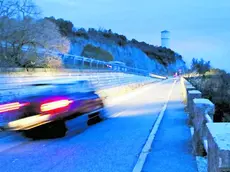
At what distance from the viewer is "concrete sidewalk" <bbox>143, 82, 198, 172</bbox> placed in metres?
7.44

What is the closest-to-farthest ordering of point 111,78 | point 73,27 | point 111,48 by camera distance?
1. point 111,78
2. point 73,27
3. point 111,48

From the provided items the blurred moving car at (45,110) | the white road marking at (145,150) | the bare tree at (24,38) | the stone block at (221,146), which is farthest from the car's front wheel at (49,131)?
the bare tree at (24,38)

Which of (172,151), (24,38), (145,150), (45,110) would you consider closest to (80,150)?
(145,150)

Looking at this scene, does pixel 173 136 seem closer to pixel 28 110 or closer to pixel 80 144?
pixel 80 144

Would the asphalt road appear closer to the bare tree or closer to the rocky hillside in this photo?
the bare tree

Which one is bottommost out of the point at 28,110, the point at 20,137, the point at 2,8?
the point at 20,137

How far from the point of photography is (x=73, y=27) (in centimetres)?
7906

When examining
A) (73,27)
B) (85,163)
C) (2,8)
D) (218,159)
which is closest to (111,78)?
(2,8)

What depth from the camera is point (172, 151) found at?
8883 mm

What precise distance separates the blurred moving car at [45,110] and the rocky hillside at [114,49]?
38163mm

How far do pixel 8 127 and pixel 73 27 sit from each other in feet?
232

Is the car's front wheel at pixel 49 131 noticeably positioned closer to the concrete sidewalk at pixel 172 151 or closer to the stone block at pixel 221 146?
the concrete sidewalk at pixel 172 151

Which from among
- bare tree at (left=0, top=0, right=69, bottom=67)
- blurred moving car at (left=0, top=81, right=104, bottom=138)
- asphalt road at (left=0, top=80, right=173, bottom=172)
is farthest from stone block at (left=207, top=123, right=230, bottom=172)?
bare tree at (left=0, top=0, right=69, bottom=67)

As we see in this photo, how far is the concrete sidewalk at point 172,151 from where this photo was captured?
7.44 m
